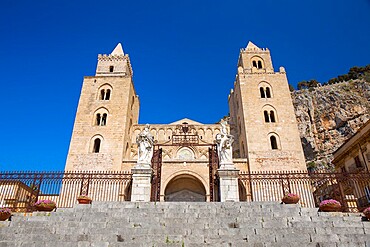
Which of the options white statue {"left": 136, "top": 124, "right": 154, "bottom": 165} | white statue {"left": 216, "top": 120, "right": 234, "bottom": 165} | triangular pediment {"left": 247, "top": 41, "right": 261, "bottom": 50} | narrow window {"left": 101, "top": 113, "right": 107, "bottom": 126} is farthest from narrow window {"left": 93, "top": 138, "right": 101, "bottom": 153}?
triangular pediment {"left": 247, "top": 41, "right": 261, "bottom": 50}

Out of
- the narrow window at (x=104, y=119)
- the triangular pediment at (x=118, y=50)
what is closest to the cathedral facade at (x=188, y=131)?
the narrow window at (x=104, y=119)

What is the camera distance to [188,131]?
26047 mm

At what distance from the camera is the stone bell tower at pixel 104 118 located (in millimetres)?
24469

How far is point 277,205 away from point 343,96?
150 feet

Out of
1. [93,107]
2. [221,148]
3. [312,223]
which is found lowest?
[312,223]

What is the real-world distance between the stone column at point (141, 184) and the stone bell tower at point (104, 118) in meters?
12.3

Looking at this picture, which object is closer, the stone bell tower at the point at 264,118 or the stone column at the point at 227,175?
the stone column at the point at 227,175

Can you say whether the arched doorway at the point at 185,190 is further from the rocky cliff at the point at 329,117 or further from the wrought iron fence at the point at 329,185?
the rocky cliff at the point at 329,117

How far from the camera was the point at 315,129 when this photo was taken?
4600cm

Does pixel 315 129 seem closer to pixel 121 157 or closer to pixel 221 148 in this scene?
pixel 121 157

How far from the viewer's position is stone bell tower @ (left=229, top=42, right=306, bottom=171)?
24.5 meters

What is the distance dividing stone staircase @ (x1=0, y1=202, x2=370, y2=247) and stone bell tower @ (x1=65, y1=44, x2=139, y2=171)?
1530 cm

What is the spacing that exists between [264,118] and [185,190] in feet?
35.4

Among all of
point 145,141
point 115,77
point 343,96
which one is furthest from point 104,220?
point 343,96
